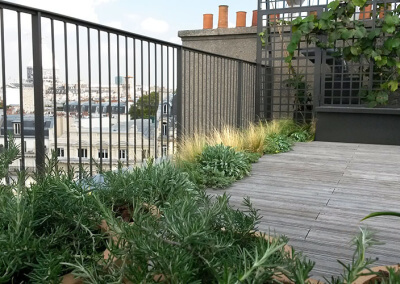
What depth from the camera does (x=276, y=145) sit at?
4.72 meters

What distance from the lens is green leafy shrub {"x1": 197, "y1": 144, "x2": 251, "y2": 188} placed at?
2990 mm

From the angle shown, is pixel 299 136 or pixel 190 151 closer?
pixel 190 151

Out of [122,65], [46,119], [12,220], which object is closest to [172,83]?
[122,65]

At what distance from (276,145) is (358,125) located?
1764 mm

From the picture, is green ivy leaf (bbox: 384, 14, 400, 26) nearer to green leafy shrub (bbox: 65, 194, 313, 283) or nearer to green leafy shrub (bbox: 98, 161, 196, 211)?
green leafy shrub (bbox: 98, 161, 196, 211)

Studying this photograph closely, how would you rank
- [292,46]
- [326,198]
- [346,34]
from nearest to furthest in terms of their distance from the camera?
[326,198] < [346,34] < [292,46]

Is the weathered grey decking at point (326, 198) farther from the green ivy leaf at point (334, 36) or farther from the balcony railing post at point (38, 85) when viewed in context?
the green ivy leaf at point (334, 36)

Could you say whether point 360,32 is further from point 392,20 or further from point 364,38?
point 392,20

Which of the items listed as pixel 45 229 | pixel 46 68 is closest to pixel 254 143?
pixel 46 68

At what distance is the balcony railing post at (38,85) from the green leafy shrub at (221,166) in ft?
3.89

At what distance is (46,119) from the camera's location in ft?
7.93

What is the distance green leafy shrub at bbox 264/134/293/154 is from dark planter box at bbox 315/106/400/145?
3.80 ft

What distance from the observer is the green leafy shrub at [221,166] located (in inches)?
118

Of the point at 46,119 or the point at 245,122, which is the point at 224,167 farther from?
the point at 245,122
